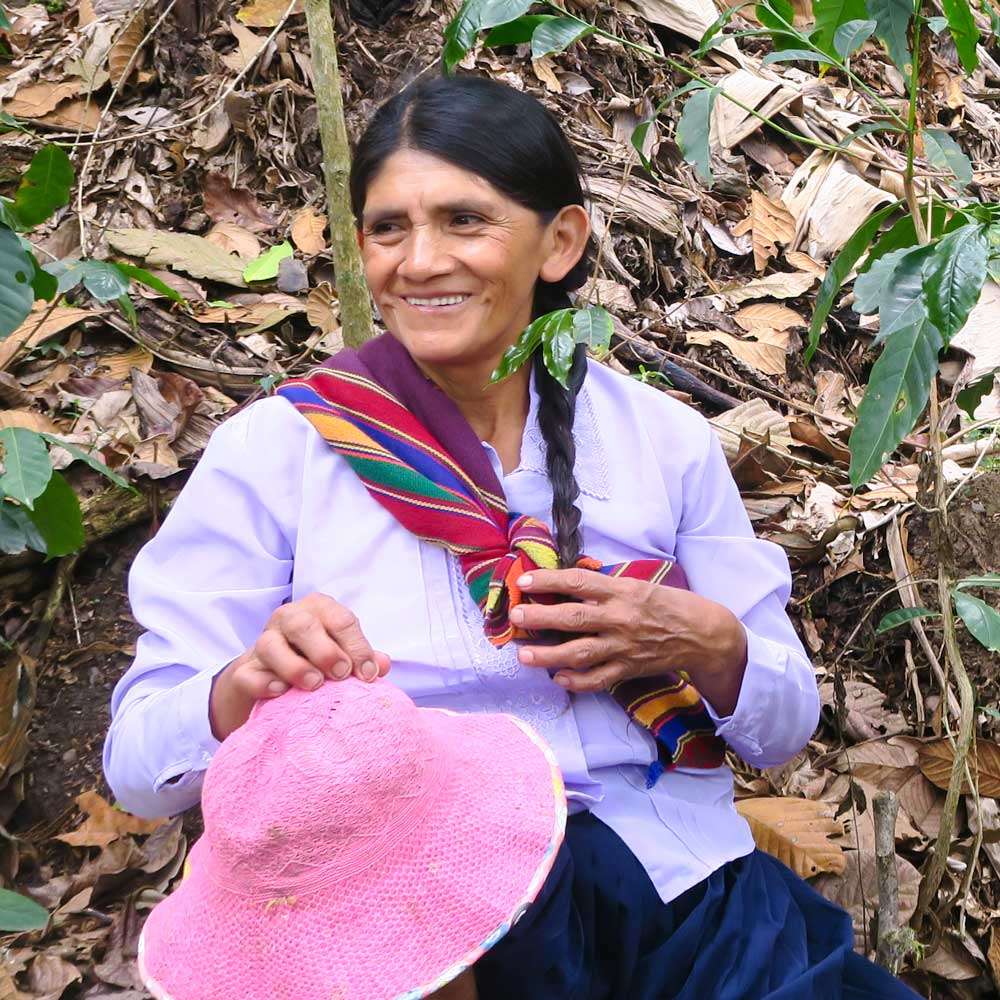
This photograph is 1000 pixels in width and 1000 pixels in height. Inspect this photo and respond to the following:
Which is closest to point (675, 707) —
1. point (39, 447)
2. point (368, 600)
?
point (368, 600)

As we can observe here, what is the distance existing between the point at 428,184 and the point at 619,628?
2.50 ft

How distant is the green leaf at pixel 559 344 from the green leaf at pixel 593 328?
0.04ft

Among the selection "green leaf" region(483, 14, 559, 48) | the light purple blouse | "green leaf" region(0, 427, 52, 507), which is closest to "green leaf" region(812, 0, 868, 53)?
"green leaf" region(483, 14, 559, 48)

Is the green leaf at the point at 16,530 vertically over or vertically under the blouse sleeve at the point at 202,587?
under

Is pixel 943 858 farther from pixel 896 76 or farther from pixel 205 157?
pixel 896 76

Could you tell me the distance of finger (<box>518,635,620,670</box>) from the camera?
1746 millimetres

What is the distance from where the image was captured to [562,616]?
1.75 meters

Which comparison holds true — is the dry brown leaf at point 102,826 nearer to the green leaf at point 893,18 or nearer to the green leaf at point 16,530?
the green leaf at point 16,530

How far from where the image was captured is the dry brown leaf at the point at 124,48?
3.88 meters

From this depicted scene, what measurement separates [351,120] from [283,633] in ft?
9.30

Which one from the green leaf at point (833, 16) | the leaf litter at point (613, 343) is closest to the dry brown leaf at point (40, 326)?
the leaf litter at point (613, 343)

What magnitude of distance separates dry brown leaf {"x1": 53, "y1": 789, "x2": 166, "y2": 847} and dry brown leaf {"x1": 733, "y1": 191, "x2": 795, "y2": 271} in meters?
2.85

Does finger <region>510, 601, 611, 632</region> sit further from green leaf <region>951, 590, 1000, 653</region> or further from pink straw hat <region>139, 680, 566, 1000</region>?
green leaf <region>951, 590, 1000, 653</region>

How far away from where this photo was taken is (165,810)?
183cm
